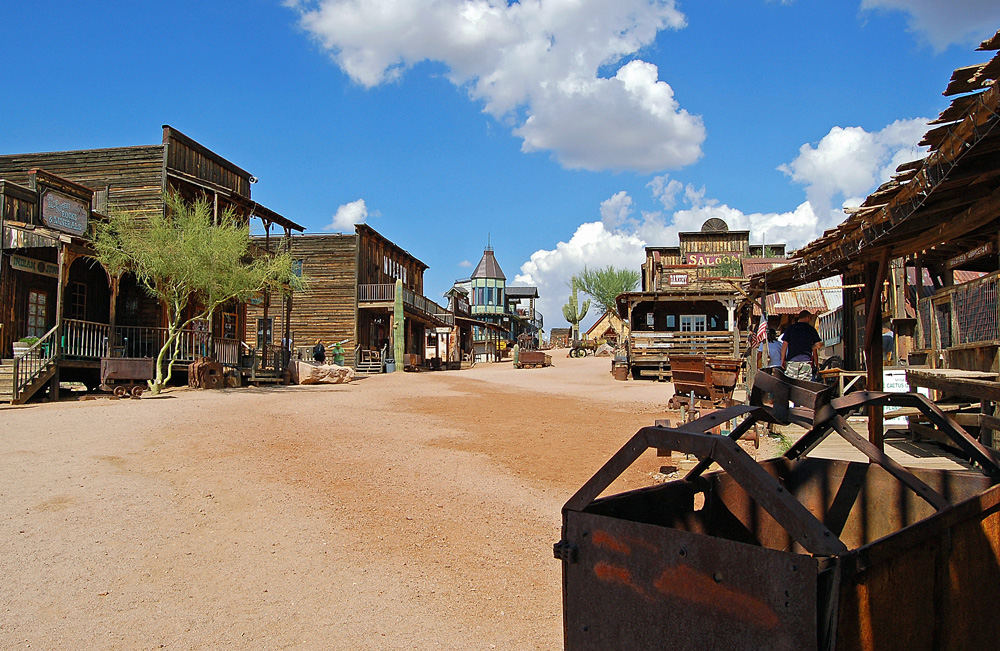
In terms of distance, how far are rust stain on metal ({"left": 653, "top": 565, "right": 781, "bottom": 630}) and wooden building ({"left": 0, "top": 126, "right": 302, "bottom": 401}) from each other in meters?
16.1

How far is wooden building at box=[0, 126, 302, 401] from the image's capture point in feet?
54.5

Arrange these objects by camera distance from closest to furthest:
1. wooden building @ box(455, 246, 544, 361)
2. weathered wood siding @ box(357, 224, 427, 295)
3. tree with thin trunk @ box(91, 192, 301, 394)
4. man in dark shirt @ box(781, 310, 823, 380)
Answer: man in dark shirt @ box(781, 310, 823, 380), tree with thin trunk @ box(91, 192, 301, 394), weathered wood siding @ box(357, 224, 427, 295), wooden building @ box(455, 246, 544, 361)

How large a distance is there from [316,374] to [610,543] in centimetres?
2257

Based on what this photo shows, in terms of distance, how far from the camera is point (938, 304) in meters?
10.4

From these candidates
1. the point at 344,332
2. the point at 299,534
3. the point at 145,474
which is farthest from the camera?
the point at 344,332

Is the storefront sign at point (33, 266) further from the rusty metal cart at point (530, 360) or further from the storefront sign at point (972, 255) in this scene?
the rusty metal cart at point (530, 360)

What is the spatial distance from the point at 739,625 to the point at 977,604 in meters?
1.02

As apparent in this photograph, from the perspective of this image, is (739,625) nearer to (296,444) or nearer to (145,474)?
(145,474)

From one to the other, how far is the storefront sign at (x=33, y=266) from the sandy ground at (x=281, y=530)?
7713 mm

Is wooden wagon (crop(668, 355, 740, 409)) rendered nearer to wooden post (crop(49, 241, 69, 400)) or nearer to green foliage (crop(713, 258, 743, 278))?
wooden post (crop(49, 241, 69, 400))

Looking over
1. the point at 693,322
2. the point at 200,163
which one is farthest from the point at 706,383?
the point at 693,322

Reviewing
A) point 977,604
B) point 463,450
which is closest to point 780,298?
point 463,450

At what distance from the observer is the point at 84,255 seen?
17078mm

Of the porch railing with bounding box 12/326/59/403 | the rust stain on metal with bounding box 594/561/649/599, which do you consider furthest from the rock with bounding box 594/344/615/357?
the rust stain on metal with bounding box 594/561/649/599
